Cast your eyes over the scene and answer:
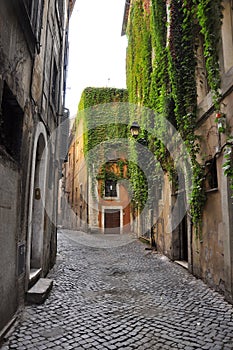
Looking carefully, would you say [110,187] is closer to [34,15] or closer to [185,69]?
[185,69]

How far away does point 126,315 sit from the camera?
417cm

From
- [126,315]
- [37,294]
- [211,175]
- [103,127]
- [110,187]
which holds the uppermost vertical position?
[103,127]

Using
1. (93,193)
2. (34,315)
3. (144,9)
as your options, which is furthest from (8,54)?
(93,193)

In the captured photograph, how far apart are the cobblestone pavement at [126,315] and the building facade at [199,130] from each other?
76cm

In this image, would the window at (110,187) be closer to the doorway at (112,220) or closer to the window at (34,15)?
the doorway at (112,220)

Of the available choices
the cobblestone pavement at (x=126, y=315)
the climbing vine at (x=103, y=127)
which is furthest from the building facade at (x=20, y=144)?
the climbing vine at (x=103, y=127)

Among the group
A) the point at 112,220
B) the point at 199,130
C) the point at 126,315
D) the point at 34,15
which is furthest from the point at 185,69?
the point at 112,220

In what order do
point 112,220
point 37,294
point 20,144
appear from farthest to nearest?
point 112,220 < point 37,294 < point 20,144

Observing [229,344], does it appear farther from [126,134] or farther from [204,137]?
[126,134]

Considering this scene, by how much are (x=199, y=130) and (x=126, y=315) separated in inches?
171

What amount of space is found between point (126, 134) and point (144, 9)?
9.51m

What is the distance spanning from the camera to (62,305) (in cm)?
457

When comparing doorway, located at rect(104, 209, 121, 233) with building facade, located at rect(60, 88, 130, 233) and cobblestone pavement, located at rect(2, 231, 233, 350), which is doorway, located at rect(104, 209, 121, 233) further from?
cobblestone pavement, located at rect(2, 231, 233, 350)

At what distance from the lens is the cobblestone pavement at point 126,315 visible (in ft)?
10.9
